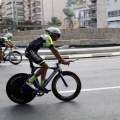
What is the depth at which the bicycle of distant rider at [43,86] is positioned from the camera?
635 centimetres

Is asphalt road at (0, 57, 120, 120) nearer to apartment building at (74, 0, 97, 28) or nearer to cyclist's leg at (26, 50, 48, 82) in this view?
cyclist's leg at (26, 50, 48, 82)

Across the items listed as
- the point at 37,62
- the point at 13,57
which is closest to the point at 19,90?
the point at 37,62

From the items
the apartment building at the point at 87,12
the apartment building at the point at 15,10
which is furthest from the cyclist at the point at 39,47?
the apartment building at the point at 15,10

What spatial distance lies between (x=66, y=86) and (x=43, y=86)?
0.55 m

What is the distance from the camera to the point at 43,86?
6348 millimetres

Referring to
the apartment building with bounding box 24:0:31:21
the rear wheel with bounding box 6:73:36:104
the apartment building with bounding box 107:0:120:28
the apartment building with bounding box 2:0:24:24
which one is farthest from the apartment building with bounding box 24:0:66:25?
the rear wheel with bounding box 6:73:36:104

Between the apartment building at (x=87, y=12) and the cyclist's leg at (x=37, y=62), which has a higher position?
the apartment building at (x=87, y=12)

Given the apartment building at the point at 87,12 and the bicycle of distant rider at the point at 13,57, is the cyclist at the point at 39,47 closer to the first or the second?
the bicycle of distant rider at the point at 13,57

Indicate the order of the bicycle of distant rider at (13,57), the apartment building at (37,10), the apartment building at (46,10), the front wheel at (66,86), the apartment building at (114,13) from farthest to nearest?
the apartment building at (37,10) → the apartment building at (46,10) → the apartment building at (114,13) → the bicycle of distant rider at (13,57) → the front wheel at (66,86)

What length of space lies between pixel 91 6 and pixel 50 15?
2899 cm

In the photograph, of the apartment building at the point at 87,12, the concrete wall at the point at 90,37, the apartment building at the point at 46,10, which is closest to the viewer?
the concrete wall at the point at 90,37

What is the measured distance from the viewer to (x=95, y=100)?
6559 mm

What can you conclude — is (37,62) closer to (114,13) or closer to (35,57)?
(35,57)

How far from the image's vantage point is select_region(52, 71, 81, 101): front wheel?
6.52 m
